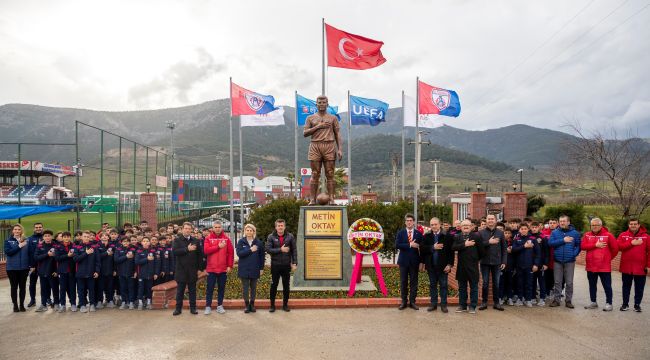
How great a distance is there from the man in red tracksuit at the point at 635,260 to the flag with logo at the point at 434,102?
21.8 feet

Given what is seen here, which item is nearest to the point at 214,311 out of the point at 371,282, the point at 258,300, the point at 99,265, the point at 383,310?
the point at 258,300

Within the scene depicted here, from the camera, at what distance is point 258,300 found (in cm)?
748

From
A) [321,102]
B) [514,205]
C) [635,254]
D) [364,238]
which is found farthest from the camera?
[514,205]

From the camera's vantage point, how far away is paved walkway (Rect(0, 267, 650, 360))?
5.25 m

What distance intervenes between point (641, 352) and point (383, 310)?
3.63 m

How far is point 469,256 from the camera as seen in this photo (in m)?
6.95

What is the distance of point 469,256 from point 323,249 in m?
3.07

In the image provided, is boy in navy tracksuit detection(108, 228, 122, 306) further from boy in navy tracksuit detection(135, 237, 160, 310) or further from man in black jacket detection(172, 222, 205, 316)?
man in black jacket detection(172, 222, 205, 316)

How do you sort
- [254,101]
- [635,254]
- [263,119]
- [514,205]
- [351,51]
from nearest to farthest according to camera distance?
[635,254], [351,51], [254,101], [263,119], [514,205]

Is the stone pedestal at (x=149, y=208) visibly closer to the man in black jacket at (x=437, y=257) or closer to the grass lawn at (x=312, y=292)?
the grass lawn at (x=312, y=292)

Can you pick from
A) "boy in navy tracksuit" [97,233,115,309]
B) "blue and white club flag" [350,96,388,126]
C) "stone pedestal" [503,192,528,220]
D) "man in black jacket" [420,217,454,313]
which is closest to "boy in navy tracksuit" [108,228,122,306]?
"boy in navy tracksuit" [97,233,115,309]

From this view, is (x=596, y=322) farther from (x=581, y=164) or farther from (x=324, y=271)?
(x=581, y=164)

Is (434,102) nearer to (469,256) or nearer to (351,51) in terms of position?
(351,51)

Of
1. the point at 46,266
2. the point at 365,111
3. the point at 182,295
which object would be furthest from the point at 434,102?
the point at 46,266
